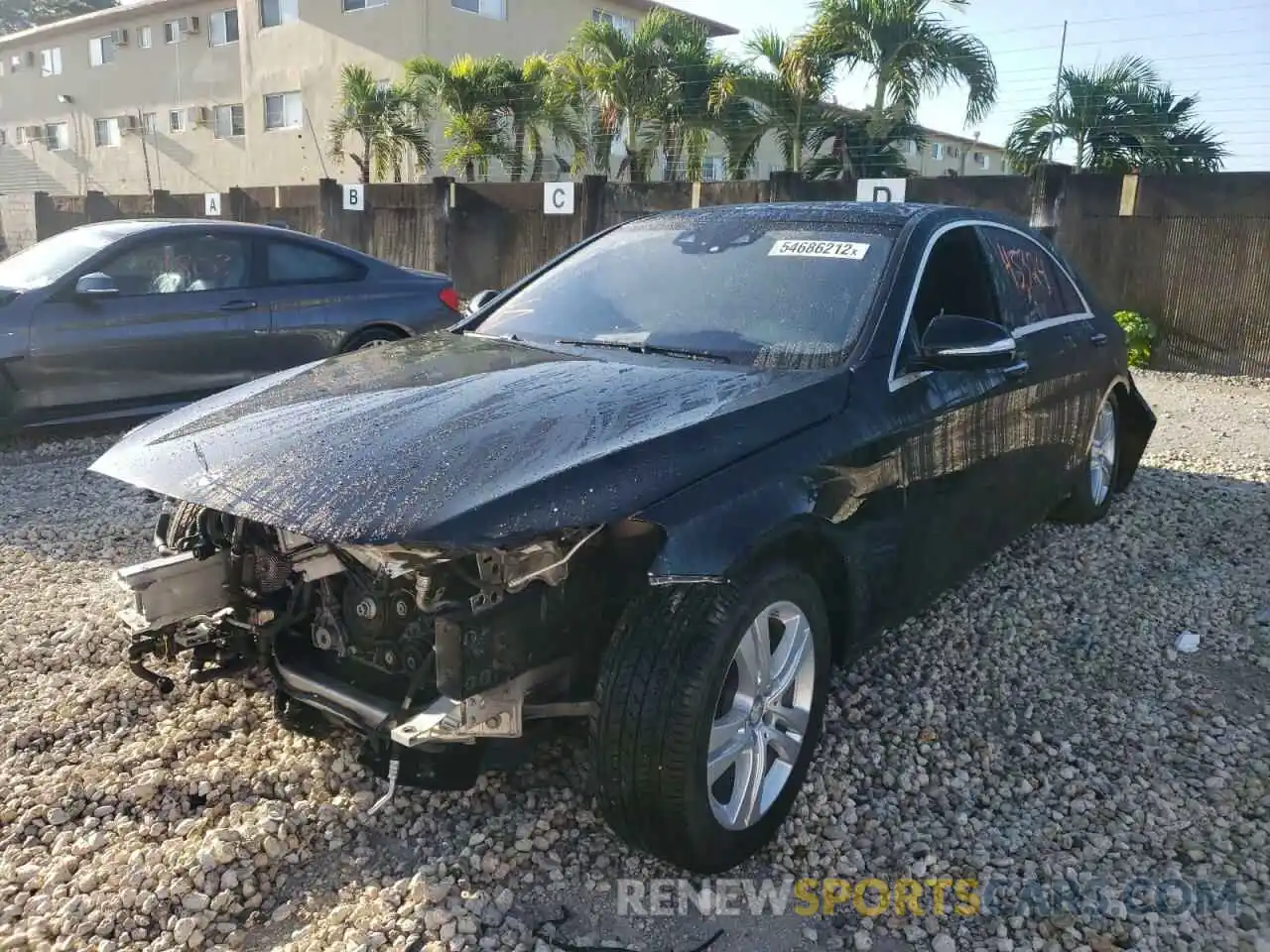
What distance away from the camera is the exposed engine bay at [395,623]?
2.42 metres

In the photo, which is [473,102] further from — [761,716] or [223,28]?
[761,716]

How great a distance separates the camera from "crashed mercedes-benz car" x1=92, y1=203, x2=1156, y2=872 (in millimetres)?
2406

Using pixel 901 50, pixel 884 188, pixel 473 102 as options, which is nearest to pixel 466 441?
pixel 884 188

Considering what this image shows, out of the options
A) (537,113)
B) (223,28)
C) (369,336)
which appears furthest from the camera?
(223,28)

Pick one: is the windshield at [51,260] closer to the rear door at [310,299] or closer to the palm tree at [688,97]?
the rear door at [310,299]

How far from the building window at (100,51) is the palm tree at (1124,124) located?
30.3m

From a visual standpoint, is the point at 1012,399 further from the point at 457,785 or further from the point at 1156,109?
the point at 1156,109

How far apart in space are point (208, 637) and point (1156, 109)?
637 inches

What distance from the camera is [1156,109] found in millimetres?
14977

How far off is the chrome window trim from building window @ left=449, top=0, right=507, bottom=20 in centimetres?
2261

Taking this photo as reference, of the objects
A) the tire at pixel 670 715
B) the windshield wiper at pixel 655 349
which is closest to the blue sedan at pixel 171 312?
the windshield wiper at pixel 655 349

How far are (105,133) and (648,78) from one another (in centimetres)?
2311

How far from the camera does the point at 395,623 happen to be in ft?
8.79

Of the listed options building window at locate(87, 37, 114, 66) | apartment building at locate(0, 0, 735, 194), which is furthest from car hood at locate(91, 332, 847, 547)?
building window at locate(87, 37, 114, 66)
